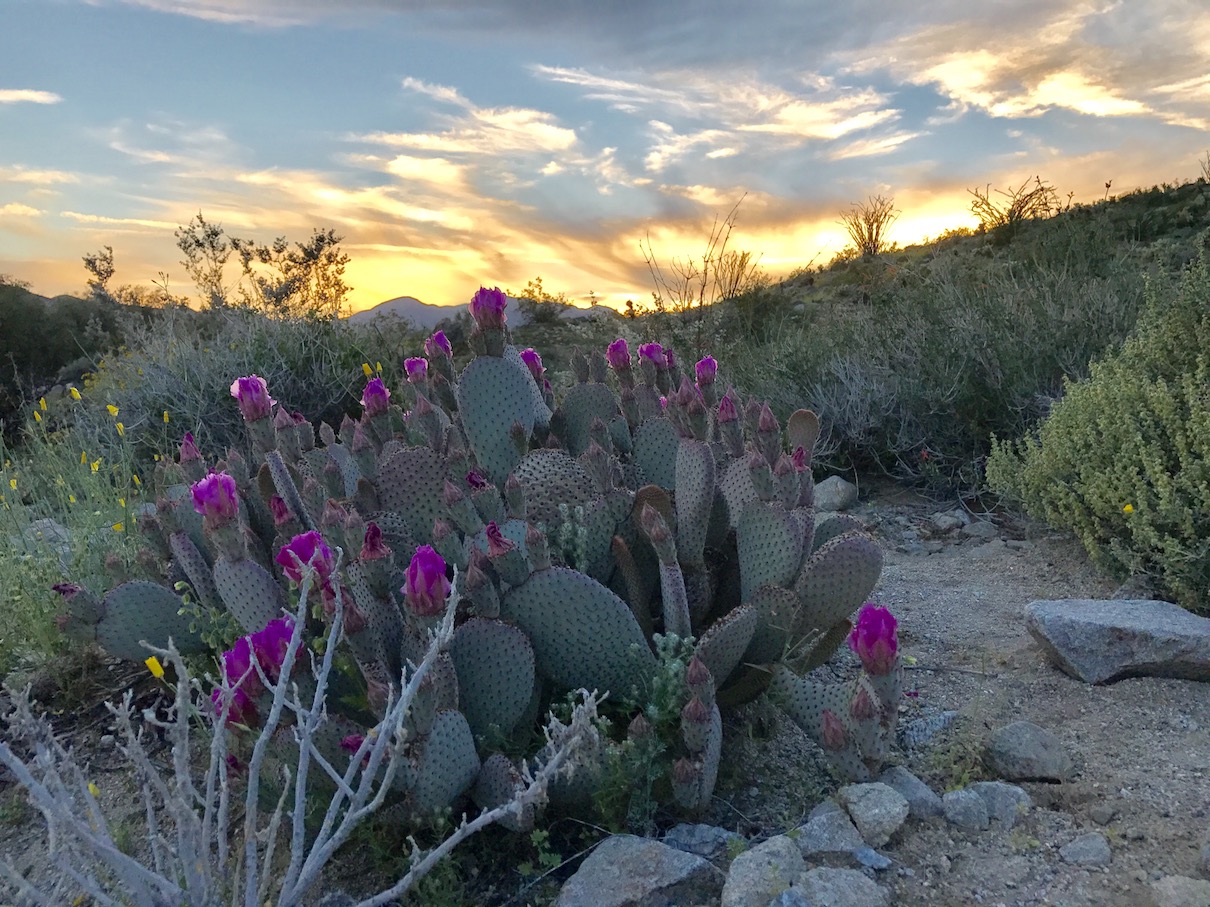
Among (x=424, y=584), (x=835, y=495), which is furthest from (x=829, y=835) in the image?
(x=835, y=495)

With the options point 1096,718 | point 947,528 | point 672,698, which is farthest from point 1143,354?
point 672,698

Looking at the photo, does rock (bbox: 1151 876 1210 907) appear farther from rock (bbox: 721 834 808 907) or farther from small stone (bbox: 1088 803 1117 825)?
rock (bbox: 721 834 808 907)

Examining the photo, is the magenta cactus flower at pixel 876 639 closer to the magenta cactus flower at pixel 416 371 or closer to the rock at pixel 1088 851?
the rock at pixel 1088 851

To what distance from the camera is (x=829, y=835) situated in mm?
2324

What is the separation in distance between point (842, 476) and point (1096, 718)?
3.53 meters

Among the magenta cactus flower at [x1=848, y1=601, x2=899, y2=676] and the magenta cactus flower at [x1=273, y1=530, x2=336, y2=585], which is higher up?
the magenta cactus flower at [x1=273, y1=530, x2=336, y2=585]

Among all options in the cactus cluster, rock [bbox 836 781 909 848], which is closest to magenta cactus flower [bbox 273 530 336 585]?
the cactus cluster

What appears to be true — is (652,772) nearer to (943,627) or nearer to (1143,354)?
(943,627)

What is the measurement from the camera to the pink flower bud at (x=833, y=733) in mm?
2449

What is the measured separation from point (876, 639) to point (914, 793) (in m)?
0.48

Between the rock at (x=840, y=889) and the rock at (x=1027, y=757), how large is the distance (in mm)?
793

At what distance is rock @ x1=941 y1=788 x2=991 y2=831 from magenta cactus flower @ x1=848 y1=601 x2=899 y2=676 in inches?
16.1

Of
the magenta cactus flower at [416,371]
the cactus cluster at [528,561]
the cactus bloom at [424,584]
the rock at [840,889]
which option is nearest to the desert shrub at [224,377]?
the magenta cactus flower at [416,371]

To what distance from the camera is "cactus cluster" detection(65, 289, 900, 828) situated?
2.36 metres
